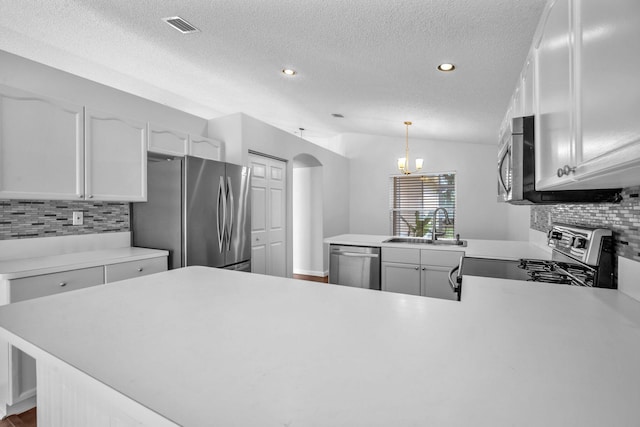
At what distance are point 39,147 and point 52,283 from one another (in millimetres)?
920

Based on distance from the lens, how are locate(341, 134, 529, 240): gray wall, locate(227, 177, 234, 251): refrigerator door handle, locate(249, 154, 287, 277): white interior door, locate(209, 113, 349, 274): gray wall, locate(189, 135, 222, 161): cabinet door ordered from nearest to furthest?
locate(227, 177, 234, 251): refrigerator door handle, locate(189, 135, 222, 161): cabinet door, locate(209, 113, 349, 274): gray wall, locate(249, 154, 287, 277): white interior door, locate(341, 134, 529, 240): gray wall

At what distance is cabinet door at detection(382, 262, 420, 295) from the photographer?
3.27m

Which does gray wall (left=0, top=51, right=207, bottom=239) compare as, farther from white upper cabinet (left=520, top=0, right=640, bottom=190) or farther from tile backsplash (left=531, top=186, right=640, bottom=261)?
tile backsplash (left=531, top=186, right=640, bottom=261)

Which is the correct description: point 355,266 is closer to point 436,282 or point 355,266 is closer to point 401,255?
point 401,255

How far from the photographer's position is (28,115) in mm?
2100

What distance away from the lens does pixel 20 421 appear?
1.85 m

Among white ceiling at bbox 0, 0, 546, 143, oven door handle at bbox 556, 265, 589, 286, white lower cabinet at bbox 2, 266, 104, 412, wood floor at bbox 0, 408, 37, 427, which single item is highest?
white ceiling at bbox 0, 0, 546, 143

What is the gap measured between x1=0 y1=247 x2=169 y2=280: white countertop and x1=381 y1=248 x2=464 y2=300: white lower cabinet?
2165mm

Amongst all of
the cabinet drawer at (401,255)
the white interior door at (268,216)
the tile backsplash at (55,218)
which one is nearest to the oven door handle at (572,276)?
the cabinet drawer at (401,255)

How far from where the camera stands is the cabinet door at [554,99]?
968 millimetres

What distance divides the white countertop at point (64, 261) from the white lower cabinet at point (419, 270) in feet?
7.10

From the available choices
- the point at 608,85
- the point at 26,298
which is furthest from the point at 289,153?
the point at 608,85

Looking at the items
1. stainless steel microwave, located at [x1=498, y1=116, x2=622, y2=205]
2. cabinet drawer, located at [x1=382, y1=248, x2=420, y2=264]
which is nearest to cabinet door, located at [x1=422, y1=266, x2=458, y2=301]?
cabinet drawer, located at [x1=382, y1=248, x2=420, y2=264]

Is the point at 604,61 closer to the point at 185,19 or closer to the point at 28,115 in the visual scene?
the point at 185,19
